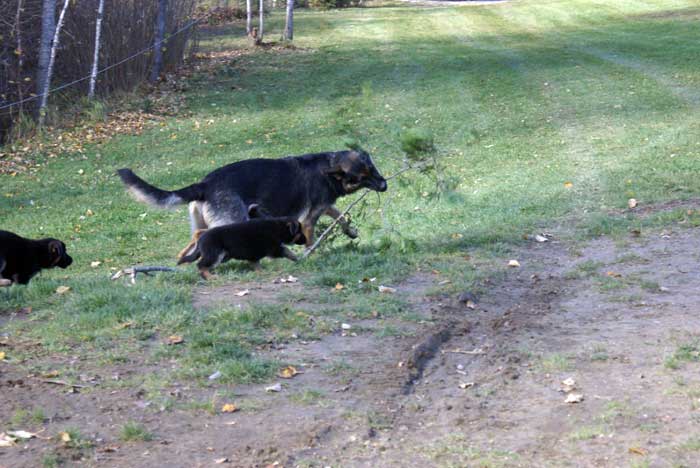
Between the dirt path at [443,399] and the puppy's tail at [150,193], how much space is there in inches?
64.0

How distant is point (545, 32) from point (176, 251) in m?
25.4

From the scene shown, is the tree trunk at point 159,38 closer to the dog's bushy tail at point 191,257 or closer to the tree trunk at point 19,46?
the tree trunk at point 19,46

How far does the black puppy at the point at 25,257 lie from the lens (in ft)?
30.2

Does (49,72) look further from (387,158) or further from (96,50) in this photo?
(387,158)

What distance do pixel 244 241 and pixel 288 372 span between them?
287 cm

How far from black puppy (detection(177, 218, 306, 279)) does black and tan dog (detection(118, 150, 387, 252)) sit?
36 cm

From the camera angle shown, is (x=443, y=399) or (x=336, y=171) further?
(x=336, y=171)

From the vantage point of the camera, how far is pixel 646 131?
56.0ft

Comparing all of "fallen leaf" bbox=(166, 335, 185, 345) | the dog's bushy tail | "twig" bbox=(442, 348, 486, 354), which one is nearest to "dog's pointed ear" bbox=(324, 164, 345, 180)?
the dog's bushy tail

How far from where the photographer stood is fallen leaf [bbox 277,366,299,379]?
610 centimetres

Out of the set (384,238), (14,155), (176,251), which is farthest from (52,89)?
(384,238)

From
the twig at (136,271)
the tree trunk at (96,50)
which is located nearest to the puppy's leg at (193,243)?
the twig at (136,271)

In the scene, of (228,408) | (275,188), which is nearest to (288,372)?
(228,408)

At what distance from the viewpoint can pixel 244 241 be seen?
8812 millimetres
